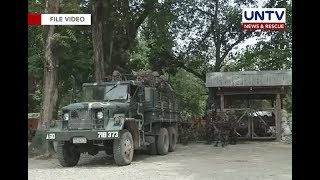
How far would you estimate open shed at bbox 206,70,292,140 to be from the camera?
1986 cm

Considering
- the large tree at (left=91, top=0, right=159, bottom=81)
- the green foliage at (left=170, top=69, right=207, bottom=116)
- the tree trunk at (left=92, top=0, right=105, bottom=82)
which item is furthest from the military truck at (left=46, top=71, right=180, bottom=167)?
the green foliage at (left=170, top=69, right=207, bottom=116)

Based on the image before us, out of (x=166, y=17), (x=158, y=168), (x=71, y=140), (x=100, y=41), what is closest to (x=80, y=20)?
(x=71, y=140)

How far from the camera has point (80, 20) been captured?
35.0 feet

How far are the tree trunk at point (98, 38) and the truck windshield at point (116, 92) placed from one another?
4778 mm

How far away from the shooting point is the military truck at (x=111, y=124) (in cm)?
1193

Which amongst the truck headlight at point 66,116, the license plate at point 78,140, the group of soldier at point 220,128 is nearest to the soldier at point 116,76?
the truck headlight at point 66,116

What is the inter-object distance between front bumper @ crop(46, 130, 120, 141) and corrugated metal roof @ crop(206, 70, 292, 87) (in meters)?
9.25

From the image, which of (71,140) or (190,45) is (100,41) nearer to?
(71,140)

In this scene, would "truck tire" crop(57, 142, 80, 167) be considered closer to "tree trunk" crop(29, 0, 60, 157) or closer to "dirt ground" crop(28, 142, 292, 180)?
"dirt ground" crop(28, 142, 292, 180)

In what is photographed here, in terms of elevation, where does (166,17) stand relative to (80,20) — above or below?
above

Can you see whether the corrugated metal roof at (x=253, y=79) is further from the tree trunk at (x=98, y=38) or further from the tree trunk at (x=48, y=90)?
the tree trunk at (x=48, y=90)
